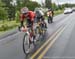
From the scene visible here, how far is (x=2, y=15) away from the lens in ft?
110

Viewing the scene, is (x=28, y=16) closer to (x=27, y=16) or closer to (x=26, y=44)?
(x=27, y=16)

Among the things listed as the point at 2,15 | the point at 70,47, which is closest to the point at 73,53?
the point at 70,47

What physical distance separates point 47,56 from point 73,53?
3.95 ft

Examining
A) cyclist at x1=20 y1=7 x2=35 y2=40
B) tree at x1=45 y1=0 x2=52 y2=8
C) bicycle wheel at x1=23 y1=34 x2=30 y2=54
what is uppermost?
cyclist at x1=20 y1=7 x2=35 y2=40

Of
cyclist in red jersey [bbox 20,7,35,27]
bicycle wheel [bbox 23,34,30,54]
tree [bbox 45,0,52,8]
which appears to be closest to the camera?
bicycle wheel [bbox 23,34,30,54]

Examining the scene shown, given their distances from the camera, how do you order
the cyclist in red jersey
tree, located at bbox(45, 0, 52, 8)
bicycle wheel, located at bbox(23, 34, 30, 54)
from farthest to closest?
tree, located at bbox(45, 0, 52, 8), the cyclist in red jersey, bicycle wheel, located at bbox(23, 34, 30, 54)

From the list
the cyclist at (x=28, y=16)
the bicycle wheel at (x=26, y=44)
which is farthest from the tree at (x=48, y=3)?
the bicycle wheel at (x=26, y=44)

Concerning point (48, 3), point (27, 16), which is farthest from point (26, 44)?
point (48, 3)

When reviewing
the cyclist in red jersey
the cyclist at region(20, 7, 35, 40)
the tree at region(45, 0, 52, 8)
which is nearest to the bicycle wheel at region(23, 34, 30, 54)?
the cyclist at region(20, 7, 35, 40)

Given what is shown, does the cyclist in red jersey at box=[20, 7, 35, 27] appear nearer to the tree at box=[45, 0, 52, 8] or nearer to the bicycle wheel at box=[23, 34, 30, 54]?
the bicycle wheel at box=[23, 34, 30, 54]

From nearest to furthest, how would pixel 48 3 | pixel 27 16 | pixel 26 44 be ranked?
1. pixel 26 44
2. pixel 27 16
3. pixel 48 3

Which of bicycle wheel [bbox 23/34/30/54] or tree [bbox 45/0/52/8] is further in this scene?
tree [bbox 45/0/52/8]

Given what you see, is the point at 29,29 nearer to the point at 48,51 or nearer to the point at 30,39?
the point at 30,39

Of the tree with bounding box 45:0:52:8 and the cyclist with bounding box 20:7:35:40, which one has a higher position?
the cyclist with bounding box 20:7:35:40
